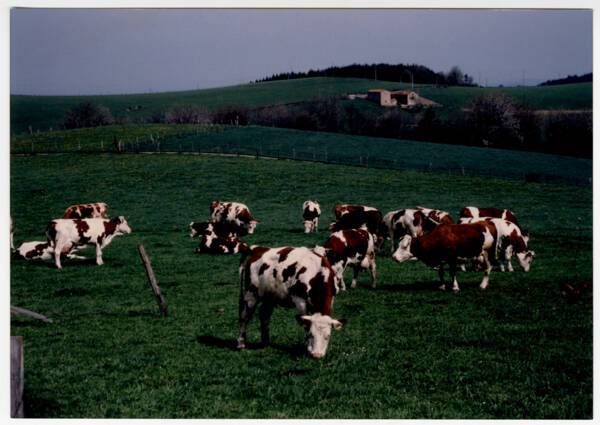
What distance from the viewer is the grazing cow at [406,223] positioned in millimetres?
22672

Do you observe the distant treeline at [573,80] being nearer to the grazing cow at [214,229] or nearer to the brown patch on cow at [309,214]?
the grazing cow at [214,229]

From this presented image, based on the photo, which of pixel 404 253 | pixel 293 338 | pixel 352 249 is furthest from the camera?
pixel 404 253

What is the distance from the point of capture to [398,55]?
14609 millimetres

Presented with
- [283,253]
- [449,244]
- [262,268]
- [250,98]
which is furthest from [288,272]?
[250,98]

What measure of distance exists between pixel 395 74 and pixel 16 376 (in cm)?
1217

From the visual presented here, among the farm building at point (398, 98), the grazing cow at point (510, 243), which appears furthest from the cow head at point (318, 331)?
the farm building at point (398, 98)

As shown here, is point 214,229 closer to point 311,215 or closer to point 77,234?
point 311,215

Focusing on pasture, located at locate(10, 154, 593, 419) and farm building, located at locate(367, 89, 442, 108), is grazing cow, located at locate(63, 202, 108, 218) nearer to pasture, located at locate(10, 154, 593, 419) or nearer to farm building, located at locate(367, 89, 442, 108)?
pasture, located at locate(10, 154, 593, 419)

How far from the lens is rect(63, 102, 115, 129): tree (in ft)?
73.1

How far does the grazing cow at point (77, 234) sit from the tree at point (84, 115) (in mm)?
3711

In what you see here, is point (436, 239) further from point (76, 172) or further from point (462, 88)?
point (76, 172)

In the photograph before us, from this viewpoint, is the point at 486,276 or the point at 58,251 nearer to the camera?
the point at 486,276

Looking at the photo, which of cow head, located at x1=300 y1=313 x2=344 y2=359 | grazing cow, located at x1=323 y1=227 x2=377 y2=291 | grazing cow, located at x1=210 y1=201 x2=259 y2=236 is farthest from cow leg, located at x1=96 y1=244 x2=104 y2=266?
cow head, located at x1=300 y1=313 x2=344 y2=359

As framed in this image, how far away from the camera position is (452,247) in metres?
16.8
